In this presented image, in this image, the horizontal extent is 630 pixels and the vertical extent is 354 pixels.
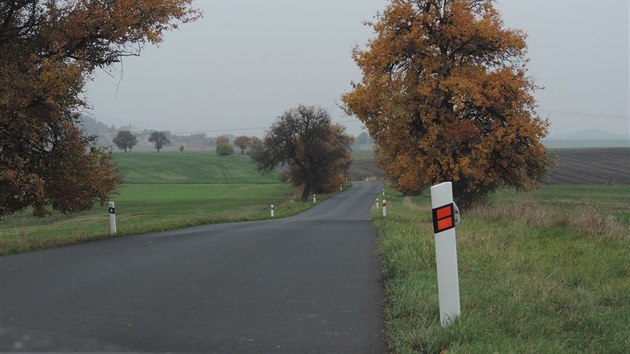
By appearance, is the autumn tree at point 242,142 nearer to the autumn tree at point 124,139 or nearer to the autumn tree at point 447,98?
the autumn tree at point 124,139

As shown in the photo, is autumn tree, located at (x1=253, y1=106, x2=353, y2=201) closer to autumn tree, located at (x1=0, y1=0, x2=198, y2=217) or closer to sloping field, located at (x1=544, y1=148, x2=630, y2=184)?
sloping field, located at (x1=544, y1=148, x2=630, y2=184)

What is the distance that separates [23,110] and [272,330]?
29.6ft

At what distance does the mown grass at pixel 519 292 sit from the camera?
3.99 m

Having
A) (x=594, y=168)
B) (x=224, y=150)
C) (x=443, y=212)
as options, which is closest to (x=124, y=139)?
(x=224, y=150)

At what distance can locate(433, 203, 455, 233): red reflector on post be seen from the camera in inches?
165

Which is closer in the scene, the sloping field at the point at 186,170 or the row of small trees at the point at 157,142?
the sloping field at the point at 186,170

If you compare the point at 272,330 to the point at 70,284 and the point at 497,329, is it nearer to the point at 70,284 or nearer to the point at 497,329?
the point at 497,329

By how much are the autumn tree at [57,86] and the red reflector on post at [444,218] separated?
923 centimetres

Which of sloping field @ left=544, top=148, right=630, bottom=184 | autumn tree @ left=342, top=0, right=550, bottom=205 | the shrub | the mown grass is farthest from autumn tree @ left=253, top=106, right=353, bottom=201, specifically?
the shrub

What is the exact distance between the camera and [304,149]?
5712cm

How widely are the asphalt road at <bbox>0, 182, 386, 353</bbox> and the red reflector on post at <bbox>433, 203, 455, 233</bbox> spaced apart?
108cm

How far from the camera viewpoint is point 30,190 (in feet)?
36.8

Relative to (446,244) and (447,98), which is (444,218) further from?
(447,98)

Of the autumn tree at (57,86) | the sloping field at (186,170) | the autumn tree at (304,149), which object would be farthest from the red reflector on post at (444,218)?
the sloping field at (186,170)
